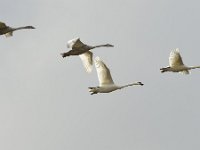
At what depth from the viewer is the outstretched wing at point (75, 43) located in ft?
259

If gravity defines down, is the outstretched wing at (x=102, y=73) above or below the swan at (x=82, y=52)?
below

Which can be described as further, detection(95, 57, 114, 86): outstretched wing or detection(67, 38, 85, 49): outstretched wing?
detection(95, 57, 114, 86): outstretched wing

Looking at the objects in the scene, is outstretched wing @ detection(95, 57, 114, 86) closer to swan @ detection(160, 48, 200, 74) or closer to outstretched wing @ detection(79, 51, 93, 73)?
outstretched wing @ detection(79, 51, 93, 73)

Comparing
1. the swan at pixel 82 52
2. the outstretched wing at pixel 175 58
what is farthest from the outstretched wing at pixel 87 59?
the outstretched wing at pixel 175 58

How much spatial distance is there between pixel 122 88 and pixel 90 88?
3.59 meters

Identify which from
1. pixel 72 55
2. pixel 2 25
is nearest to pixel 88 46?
pixel 72 55

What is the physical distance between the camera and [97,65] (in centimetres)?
8538

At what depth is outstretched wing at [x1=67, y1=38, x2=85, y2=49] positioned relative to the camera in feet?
259

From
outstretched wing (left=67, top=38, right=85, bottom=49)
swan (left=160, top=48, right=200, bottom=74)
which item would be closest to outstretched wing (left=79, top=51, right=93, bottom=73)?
outstretched wing (left=67, top=38, right=85, bottom=49)

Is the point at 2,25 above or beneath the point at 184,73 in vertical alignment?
above

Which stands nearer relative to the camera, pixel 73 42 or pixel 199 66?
pixel 73 42

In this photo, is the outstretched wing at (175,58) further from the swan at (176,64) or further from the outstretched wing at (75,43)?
the outstretched wing at (75,43)

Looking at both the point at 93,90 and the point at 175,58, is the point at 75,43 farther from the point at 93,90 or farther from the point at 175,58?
the point at 175,58

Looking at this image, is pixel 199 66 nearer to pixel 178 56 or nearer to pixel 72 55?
pixel 178 56
